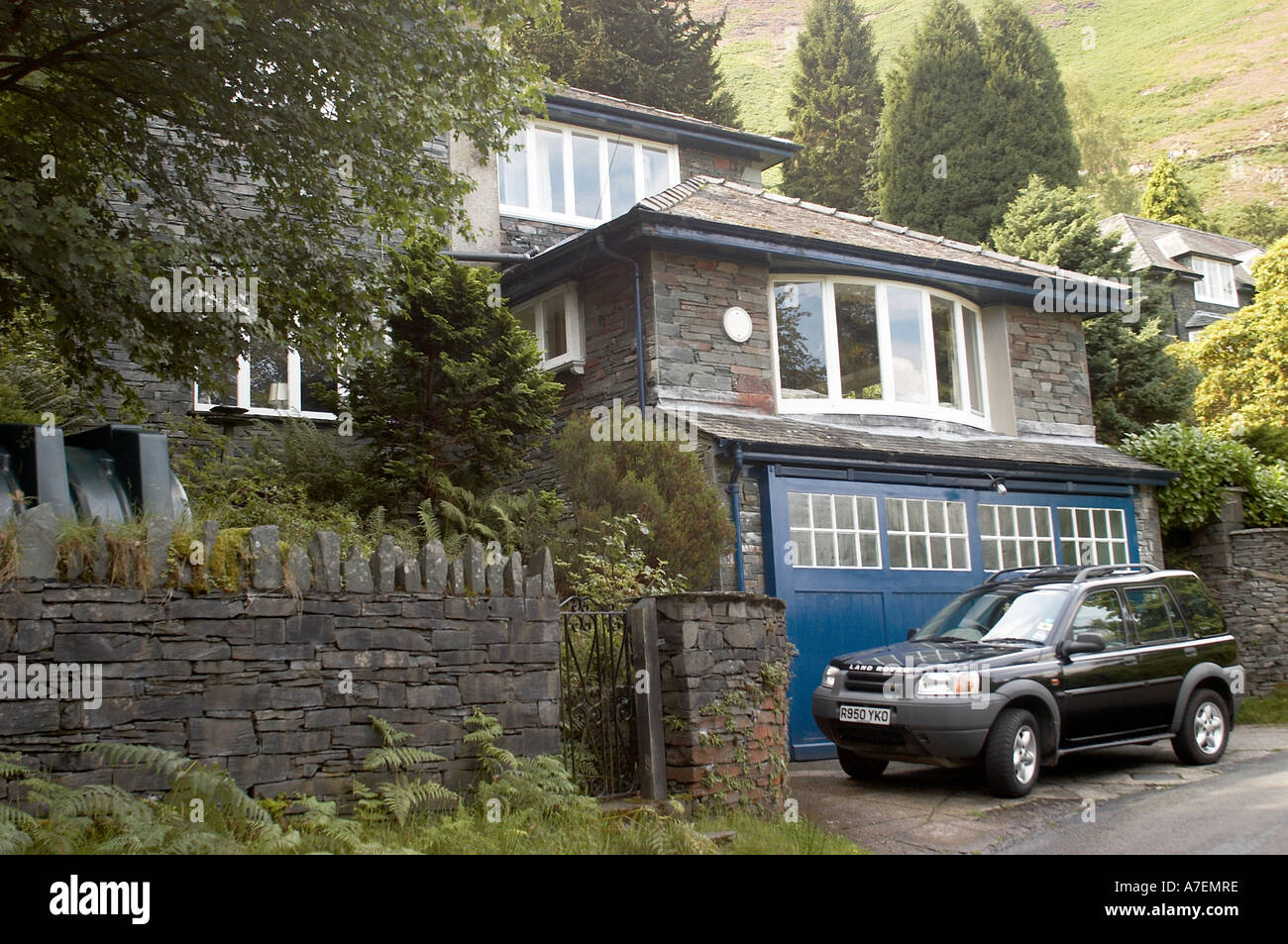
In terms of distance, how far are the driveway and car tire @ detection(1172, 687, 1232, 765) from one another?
13cm

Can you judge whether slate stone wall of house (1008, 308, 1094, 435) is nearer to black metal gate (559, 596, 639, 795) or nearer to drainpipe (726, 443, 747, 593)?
drainpipe (726, 443, 747, 593)

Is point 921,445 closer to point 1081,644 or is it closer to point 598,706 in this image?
point 1081,644

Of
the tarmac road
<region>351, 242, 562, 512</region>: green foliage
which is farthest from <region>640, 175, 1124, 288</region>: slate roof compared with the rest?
the tarmac road

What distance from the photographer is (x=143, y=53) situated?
8633mm

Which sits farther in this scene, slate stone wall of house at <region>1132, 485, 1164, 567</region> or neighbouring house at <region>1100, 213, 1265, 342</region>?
neighbouring house at <region>1100, 213, 1265, 342</region>

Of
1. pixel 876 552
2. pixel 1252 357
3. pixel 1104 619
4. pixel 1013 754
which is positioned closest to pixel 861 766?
pixel 1013 754

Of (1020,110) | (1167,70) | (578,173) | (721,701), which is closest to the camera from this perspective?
(721,701)

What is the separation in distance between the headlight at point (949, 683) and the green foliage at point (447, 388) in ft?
16.2

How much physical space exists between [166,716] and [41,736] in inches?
22.9

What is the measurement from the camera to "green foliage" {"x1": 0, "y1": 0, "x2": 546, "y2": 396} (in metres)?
8.45

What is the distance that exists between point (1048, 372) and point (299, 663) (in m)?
13.7

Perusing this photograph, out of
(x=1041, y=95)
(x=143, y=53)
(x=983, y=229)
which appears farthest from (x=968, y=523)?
(x=1041, y=95)

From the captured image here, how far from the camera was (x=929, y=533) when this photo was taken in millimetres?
13773

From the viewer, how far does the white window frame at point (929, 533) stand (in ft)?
43.9
